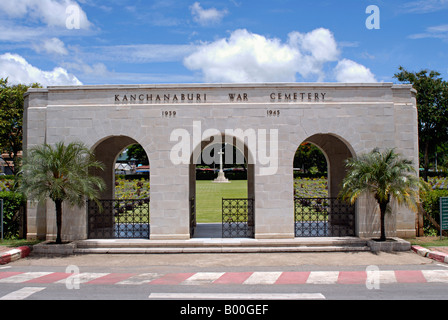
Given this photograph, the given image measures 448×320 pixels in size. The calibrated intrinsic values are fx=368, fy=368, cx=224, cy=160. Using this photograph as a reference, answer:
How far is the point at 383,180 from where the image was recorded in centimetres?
1167

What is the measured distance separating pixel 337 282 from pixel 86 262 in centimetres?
726

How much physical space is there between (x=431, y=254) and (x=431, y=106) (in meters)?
25.7

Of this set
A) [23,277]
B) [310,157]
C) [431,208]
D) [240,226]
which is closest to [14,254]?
[23,277]

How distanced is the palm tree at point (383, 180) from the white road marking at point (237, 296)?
4.85 m

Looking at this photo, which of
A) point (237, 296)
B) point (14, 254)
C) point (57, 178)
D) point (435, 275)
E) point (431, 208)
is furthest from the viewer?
point (431, 208)

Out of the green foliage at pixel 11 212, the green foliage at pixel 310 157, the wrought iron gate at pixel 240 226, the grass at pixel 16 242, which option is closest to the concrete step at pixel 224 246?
the wrought iron gate at pixel 240 226

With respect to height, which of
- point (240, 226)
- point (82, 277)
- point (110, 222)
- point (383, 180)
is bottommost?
point (82, 277)

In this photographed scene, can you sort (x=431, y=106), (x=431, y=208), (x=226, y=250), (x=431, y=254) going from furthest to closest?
(x=431, y=106)
(x=431, y=208)
(x=226, y=250)
(x=431, y=254)

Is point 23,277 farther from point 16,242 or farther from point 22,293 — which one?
point 16,242

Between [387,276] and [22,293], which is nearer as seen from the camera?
[22,293]

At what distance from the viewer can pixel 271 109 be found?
12938mm

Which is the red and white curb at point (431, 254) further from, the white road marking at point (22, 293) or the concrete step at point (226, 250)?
the white road marking at point (22, 293)

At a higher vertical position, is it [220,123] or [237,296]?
[220,123]
